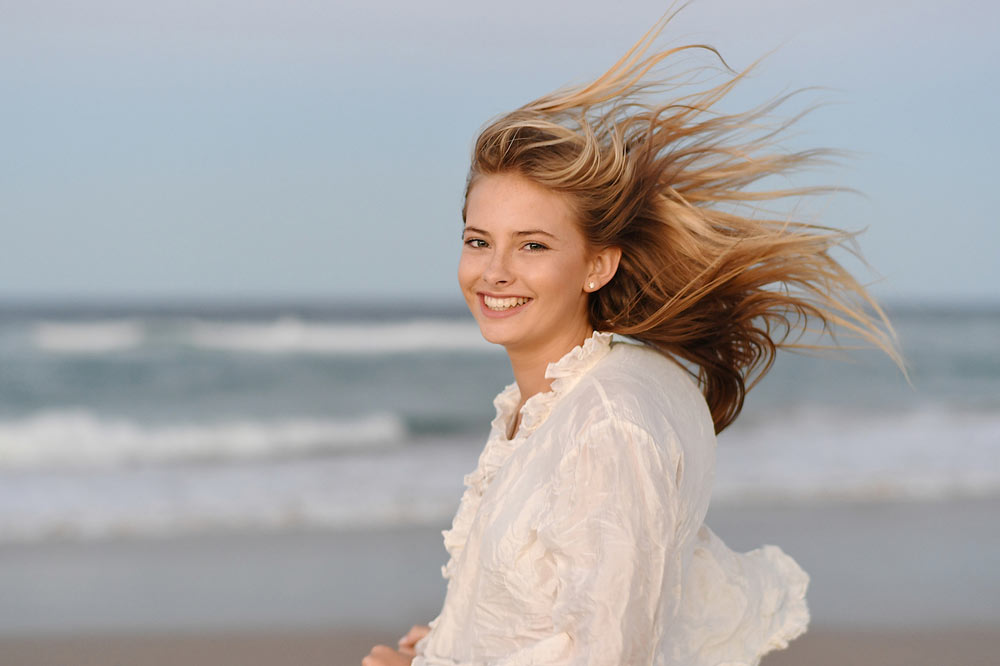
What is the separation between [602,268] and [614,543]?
93cm

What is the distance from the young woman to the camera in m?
1.90

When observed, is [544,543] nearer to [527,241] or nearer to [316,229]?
[527,241]

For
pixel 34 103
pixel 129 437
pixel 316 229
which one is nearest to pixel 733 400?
pixel 129 437

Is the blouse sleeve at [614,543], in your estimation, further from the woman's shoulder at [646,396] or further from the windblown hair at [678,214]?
the windblown hair at [678,214]

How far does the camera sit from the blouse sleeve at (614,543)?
1.84 meters

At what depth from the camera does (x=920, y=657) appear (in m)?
4.60

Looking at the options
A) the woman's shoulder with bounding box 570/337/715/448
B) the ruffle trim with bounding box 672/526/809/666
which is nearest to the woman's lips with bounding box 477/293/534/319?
the woman's shoulder with bounding box 570/337/715/448

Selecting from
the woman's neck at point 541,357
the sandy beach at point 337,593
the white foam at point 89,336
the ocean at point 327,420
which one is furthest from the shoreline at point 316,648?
the white foam at point 89,336

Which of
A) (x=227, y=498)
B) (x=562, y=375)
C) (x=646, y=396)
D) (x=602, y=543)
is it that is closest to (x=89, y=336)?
(x=227, y=498)

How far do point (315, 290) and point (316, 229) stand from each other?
4.00 feet

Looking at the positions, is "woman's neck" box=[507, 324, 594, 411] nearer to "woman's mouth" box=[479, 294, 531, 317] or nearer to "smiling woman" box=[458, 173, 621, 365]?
"smiling woman" box=[458, 173, 621, 365]

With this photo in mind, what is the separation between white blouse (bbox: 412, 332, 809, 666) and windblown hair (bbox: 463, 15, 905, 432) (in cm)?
22

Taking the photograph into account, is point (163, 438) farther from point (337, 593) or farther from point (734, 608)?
point (734, 608)

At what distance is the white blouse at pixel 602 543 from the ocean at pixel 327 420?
2237mm
